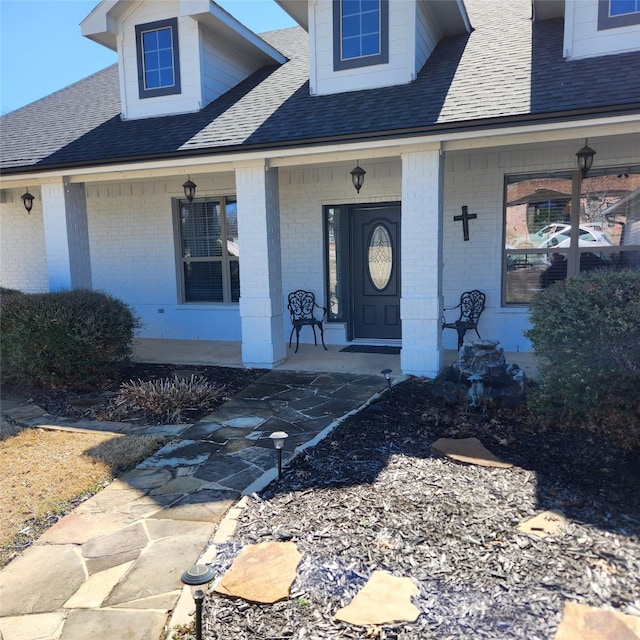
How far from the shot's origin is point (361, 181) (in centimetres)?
769

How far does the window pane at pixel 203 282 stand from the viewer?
31.3 ft

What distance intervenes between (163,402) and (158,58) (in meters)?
6.28

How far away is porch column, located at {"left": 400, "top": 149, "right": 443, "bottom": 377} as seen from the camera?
247 inches

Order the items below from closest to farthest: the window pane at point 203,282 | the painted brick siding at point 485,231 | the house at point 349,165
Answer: the house at point 349,165, the painted brick siding at point 485,231, the window pane at point 203,282

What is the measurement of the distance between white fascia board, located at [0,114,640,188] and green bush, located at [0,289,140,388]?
2097mm

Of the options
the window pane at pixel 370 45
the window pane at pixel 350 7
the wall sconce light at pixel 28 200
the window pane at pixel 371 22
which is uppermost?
the window pane at pixel 350 7

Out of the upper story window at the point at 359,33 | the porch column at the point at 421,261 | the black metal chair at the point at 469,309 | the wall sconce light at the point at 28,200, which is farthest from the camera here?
the wall sconce light at the point at 28,200

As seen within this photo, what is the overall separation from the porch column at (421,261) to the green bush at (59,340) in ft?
12.5

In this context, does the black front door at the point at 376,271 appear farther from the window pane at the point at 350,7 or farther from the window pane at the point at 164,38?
the window pane at the point at 164,38

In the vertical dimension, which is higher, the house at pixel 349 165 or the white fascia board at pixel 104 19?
the white fascia board at pixel 104 19

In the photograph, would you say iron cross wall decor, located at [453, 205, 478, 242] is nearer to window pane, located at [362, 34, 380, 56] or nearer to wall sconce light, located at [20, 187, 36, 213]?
window pane, located at [362, 34, 380, 56]

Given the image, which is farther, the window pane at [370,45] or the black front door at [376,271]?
the black front door at [376,271]

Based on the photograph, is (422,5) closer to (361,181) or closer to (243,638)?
(361,181)

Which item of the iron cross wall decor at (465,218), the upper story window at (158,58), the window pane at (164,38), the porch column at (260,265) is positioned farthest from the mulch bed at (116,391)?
the window pane at (164,38)
